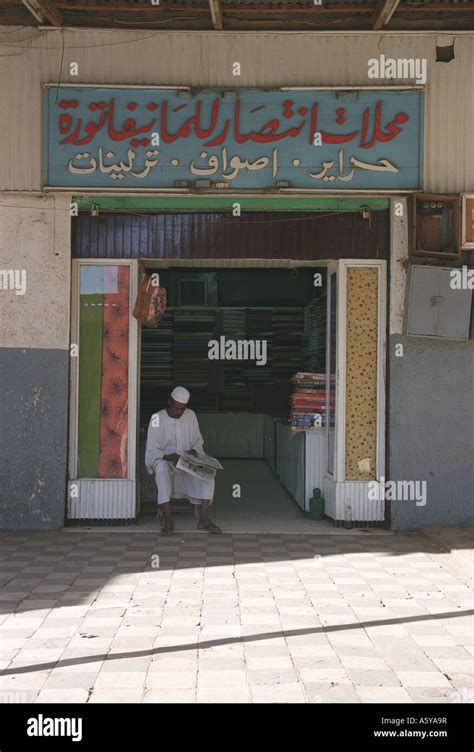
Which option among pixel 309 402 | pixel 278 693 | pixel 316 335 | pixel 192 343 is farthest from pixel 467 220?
pixel 192 343

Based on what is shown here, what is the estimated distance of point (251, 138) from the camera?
7922mm

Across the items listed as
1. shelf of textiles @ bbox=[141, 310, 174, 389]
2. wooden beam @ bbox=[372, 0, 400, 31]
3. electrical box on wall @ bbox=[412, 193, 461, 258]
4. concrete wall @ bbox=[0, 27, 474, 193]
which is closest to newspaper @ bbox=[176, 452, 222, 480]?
electrical box on wall @ bbox=[412, 193, 461, 258]

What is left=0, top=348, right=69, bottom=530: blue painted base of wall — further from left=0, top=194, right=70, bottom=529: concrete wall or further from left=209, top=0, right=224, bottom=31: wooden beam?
left=209, top=0, right=224, bottom=31: wooden beam

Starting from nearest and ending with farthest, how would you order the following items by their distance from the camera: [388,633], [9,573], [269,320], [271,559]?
[388,633] → [9,573] → [271,559] → [269,320]

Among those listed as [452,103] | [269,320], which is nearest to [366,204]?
[452,103]

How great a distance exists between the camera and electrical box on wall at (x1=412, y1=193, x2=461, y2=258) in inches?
308

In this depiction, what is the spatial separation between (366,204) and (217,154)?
1512mm

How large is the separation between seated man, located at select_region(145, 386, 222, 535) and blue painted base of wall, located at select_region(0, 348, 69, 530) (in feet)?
2.85

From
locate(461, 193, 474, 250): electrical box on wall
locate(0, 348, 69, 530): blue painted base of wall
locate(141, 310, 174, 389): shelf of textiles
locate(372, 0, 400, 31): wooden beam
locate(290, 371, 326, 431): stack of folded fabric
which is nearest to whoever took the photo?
locate(372, 0, 400, 31): wooden beam

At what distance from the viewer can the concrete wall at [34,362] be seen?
7.92 metres

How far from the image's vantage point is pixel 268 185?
7938 mm

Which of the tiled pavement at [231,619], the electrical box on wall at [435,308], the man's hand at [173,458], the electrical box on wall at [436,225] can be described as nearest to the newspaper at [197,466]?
the man's hand at [173,458]

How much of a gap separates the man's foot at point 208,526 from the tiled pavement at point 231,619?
20 centimetres

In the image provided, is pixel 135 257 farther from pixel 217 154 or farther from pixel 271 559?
pixel 271 559
